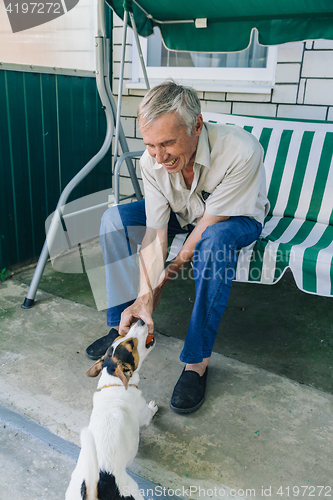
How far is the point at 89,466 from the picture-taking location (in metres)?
1.05

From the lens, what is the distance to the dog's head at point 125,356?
1503 mm

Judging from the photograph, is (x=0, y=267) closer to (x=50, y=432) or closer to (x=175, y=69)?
(x=50, y=432)

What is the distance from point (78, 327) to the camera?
2332 mm

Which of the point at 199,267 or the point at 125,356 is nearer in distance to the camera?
the point at 125,356

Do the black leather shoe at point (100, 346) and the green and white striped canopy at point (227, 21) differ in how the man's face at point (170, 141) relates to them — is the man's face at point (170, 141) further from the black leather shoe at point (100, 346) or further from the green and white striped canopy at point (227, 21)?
the green and white striped canopy at point (227, 21)

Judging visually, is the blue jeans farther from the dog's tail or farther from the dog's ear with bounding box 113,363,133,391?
the dog's tail

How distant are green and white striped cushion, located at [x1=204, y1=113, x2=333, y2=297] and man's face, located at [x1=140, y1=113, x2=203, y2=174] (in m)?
0.55

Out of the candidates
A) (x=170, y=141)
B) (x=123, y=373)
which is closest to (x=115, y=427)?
(x=123, y=373)

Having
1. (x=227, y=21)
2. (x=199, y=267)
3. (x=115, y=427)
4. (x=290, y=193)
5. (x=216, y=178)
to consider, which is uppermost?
(x=227, y=21)

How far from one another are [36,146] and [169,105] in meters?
1.76

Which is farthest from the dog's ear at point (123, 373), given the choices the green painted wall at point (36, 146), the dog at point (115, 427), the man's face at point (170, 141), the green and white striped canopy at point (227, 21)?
the green and white striped canopy at point (227, 21)

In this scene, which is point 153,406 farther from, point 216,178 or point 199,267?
point 216,178

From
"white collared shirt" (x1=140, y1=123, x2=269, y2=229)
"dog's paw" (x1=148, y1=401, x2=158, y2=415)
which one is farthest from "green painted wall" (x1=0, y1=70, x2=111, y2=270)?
"dog's paw" (x1=148, y1=401, x2=158, y2=415)

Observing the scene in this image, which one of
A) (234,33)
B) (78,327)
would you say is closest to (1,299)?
(78,327)
